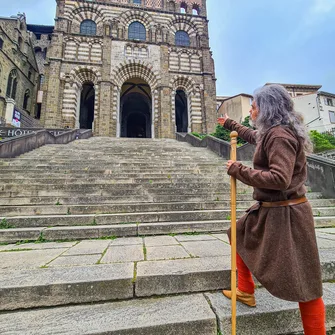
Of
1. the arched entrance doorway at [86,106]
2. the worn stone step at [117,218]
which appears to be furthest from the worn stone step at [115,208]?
the arched entrance doorway at [86,106]

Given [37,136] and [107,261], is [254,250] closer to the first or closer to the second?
[107,261]

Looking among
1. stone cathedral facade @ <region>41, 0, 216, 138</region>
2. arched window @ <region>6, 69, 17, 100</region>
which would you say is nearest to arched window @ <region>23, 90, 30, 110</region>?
arched window @ <region>6, 69, 17, 100</region>

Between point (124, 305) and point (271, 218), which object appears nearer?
point (271, 218)

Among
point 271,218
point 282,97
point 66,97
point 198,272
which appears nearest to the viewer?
point 271,218

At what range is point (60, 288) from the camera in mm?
1768

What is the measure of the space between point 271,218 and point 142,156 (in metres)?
6.75

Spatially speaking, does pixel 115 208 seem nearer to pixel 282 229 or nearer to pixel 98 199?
pixel 98 199

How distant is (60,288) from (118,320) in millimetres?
620

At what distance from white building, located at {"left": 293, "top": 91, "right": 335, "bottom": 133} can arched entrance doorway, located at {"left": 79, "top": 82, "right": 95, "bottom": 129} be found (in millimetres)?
27319

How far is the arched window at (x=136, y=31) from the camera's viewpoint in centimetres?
1930

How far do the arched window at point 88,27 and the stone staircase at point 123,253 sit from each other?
700 inches

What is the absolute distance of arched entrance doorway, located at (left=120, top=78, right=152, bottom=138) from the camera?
70.8ft

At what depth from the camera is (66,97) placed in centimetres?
1700

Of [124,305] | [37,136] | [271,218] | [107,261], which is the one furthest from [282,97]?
[37,136]
